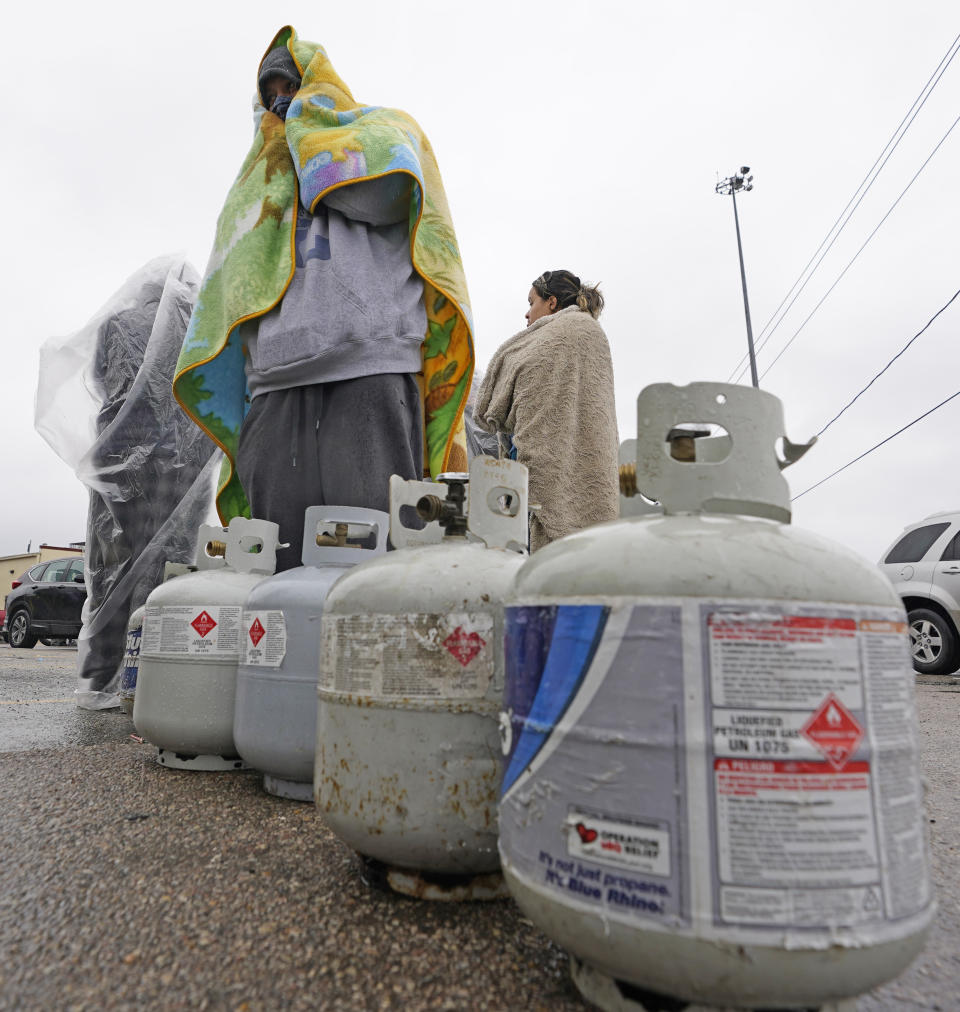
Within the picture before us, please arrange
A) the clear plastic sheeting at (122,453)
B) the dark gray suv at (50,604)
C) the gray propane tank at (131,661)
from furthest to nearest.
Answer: the dark gray suv at (50,604)
the clear plastic sheeting at (122,453)
the gray propane tank at (131,661)

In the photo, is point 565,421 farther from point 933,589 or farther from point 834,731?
point 933,589

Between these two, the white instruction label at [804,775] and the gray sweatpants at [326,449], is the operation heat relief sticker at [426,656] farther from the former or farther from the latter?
the gray sweatpants at [326,449]

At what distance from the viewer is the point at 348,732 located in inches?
41.3

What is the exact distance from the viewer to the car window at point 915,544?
6234mm

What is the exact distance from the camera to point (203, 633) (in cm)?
182

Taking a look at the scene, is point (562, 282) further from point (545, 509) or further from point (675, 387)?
point (675, 387)

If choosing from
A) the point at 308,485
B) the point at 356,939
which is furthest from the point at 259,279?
the point at 356,939

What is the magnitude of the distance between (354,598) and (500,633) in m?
0.24

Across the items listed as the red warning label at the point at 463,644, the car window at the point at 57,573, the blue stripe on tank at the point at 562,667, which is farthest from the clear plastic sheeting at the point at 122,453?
the car window at the point at 57,573

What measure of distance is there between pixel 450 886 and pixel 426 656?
0.35m

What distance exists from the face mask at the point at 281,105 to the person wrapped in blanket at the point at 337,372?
493mm

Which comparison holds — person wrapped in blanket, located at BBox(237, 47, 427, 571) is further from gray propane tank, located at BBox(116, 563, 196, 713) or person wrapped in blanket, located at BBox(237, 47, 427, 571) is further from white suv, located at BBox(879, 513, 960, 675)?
white suv, located at BBox(879, 513, 960, 675)

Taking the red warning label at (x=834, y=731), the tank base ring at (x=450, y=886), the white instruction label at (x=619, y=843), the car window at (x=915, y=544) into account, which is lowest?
the tank base ring at (x=450, y=886)

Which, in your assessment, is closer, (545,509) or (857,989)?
(857,989)
